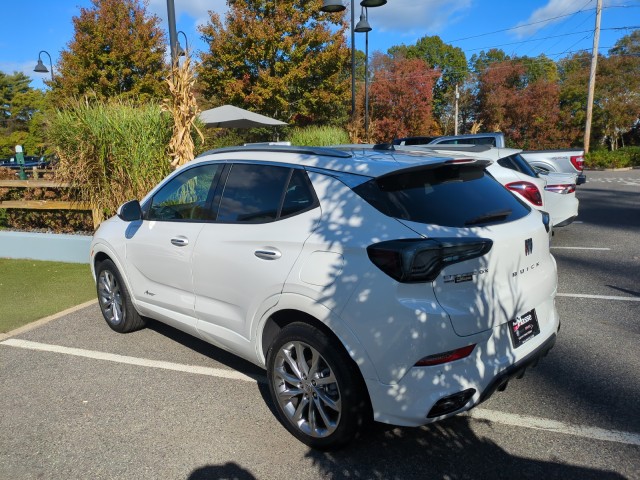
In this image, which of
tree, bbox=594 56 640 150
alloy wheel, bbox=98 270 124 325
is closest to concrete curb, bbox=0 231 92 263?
alloy wheel, bbox=98 270 124 325

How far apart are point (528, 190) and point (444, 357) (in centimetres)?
524

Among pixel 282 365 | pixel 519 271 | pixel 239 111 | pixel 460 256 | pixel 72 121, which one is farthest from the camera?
pixel 239 111

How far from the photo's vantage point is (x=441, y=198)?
3.07m

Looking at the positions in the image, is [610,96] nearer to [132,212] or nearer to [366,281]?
[132,212]

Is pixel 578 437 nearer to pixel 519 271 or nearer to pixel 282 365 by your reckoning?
pixel 519 271

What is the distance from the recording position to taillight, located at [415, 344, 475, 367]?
104 inches

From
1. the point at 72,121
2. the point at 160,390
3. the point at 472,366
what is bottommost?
the point at 160,390

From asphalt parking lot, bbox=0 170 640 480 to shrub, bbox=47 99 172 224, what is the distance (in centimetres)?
376

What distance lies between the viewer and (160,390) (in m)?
3.98

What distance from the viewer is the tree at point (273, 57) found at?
73.4 ft

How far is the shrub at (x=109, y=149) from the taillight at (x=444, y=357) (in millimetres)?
6886

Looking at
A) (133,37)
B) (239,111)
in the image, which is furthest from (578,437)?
(133,37)

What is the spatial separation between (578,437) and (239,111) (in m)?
14.3

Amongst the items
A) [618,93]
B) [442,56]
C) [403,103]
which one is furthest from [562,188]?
[442,56]
